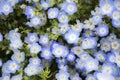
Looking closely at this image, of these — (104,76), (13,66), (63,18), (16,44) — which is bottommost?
(104,76)

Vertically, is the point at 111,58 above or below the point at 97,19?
below

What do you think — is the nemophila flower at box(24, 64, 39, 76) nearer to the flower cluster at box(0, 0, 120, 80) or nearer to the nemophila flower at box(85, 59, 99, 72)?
the flower cluster at box(0, 0, 120, 80)

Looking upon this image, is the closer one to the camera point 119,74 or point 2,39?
point 119,74

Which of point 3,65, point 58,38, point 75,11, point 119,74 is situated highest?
point 75,11

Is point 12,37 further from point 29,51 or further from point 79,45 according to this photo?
point 79,45

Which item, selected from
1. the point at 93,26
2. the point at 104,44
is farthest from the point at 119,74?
the point at 93,26

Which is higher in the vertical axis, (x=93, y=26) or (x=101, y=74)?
(x=93, y=26)

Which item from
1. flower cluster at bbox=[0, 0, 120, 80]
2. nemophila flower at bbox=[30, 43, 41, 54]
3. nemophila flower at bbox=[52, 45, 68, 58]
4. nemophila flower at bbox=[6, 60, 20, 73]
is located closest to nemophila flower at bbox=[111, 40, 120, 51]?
flower cluster at bbox=[0, 0, 120, 80]

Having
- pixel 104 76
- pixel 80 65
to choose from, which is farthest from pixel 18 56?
pixel 104 76

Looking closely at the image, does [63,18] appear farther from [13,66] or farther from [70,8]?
[13,66]
